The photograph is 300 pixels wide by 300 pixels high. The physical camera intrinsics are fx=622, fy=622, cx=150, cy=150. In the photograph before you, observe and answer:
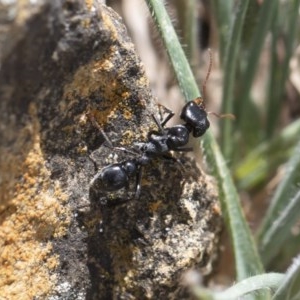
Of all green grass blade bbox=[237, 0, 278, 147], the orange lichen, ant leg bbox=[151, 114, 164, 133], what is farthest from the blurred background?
the orange lichen

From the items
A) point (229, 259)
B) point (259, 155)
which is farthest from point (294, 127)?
point (229, 259)

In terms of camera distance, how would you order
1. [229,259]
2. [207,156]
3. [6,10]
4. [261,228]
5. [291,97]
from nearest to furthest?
[6,10] < [207,156] < [261,228] < [229,259] < [291,97]

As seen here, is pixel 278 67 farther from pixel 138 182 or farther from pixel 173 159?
pixel 138 182

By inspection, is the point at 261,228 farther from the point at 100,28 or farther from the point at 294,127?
the point at 100,28

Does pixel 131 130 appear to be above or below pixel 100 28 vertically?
below

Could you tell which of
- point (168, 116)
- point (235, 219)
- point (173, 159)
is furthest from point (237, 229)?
point (168, 116)
